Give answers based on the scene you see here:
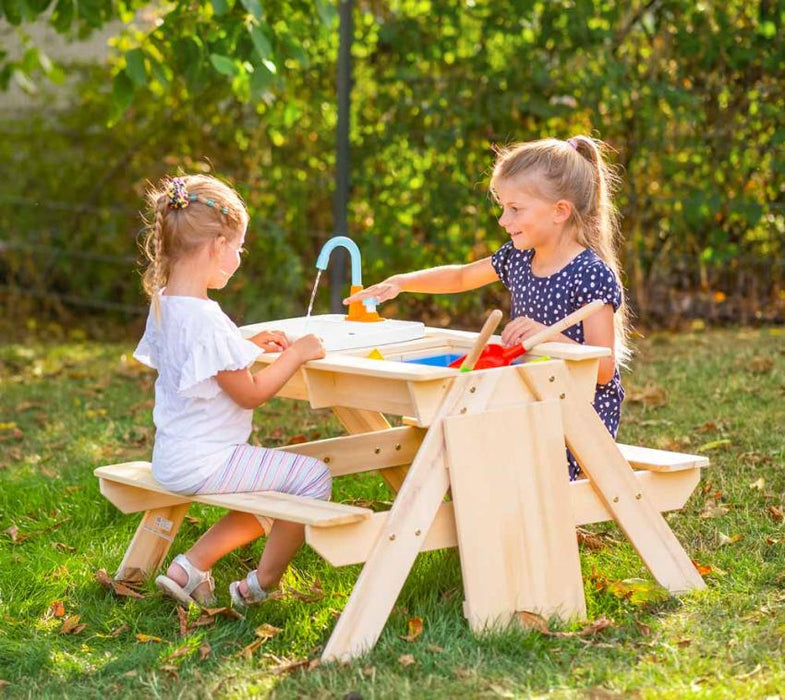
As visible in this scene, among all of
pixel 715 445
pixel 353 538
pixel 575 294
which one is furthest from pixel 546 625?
pixel 715 445

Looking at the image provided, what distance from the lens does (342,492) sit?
4.25 metres

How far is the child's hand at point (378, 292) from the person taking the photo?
11.8ft

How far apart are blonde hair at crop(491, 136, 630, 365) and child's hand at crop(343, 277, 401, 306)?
0.41m

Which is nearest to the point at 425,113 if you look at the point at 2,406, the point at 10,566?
the point at 2,406

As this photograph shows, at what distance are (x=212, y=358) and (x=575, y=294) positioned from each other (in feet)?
3.51

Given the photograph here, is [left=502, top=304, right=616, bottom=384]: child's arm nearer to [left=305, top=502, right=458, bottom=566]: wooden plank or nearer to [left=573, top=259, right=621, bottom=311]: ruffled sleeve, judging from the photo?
[left=573, top=259, right=621, bottom=311]: ruffled sleeve

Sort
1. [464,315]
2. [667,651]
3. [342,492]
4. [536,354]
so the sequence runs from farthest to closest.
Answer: [464,315] < [342,492] < [536,354] < [667,651]

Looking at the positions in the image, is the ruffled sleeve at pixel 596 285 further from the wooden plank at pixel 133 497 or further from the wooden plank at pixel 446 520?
the wooden plank at pixel 133 497

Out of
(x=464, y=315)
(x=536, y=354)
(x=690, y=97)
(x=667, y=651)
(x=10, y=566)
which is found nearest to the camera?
(x=667, y=651)

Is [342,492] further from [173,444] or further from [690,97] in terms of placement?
[690,97]

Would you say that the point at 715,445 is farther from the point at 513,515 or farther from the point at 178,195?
the point at 178,195

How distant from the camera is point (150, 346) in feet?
10.8

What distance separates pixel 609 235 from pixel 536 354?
2.38 feet

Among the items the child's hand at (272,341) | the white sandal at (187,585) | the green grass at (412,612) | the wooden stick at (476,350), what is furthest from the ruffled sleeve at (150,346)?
the wooden stick at (476,350)
